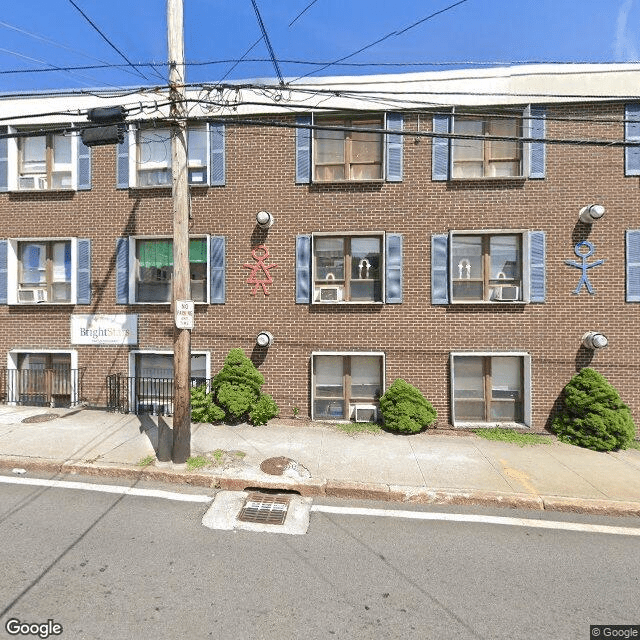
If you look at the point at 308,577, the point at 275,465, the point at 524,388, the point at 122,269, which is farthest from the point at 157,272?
the point at 524,388

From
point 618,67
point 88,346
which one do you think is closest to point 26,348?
point 88,346

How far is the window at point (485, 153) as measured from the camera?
328 inches

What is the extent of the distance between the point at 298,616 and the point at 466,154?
9.25 meters

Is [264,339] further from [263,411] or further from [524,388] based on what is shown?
[524,388]

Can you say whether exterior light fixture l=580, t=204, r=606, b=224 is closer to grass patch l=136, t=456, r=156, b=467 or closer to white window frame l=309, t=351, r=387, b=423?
white window frame l=309, t=351, r=387, b=423

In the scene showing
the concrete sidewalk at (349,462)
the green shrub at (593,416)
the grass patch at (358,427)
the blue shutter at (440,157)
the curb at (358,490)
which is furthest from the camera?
the blue shutter at (440,157)

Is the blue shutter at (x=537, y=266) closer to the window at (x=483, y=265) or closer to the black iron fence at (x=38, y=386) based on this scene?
the window at (x=483, y=265)

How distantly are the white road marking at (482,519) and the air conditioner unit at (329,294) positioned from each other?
486 centimetres

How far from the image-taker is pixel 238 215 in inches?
339

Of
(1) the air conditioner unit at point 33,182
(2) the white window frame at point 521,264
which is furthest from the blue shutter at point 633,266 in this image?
(1) the air conditioner unit at point 33,182

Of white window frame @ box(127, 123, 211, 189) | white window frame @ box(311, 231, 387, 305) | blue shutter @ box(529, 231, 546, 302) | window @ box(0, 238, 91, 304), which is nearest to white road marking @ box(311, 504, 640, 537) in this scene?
white window frame @ box(311, 231, 387, 305)

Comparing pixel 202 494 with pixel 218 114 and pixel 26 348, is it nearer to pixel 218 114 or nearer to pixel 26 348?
pixel 26 348

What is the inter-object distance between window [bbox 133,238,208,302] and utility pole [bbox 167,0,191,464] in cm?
297

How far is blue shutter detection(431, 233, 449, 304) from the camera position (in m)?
8.21
